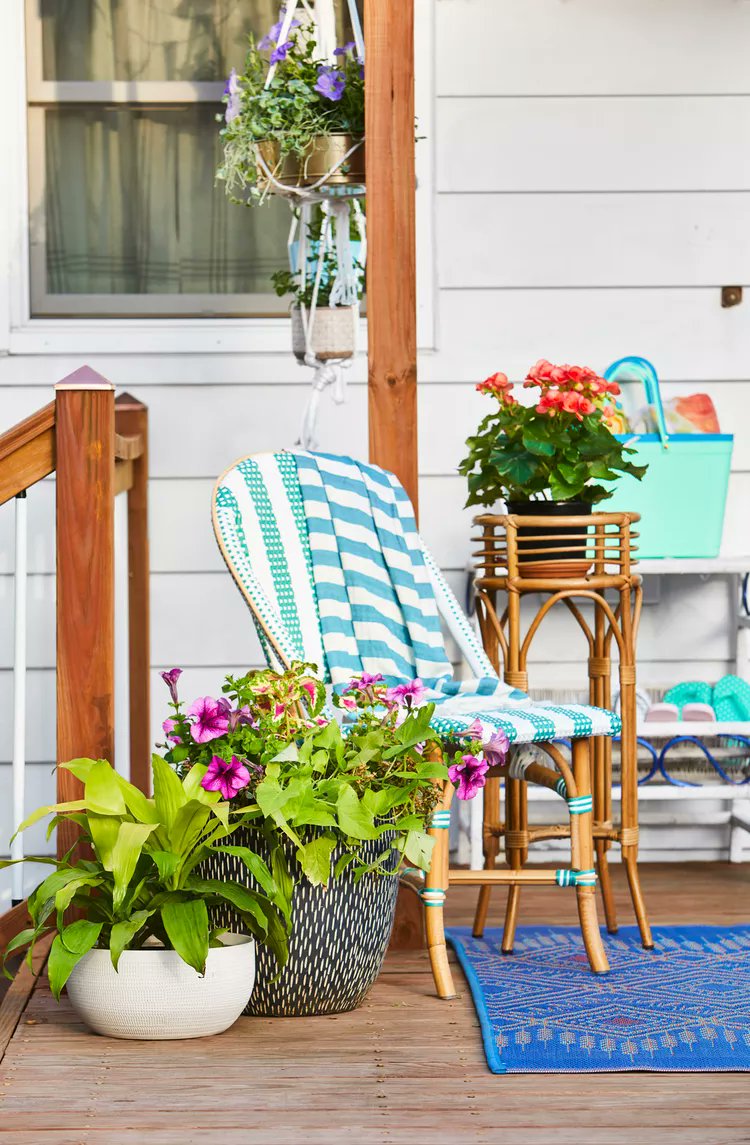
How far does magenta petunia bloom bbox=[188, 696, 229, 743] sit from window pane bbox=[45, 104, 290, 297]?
1.65 meters

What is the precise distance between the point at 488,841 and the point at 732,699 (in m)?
0.91

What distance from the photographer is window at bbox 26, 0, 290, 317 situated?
3.57 meters

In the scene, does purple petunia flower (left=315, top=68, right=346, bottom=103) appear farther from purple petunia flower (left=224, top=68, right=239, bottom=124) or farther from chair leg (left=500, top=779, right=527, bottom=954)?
chair leg (left=500, top=779, right=527, bottom=954)

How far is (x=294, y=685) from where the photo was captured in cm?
229

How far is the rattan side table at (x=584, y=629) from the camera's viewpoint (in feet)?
9.05

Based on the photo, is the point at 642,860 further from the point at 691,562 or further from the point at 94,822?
the point at 94,822

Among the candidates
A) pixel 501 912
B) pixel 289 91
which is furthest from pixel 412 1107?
pixel 289 91

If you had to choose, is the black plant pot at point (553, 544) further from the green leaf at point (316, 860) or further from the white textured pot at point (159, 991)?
the white textured pot at point (159, 991)

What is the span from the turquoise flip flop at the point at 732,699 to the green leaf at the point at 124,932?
6.19 feet

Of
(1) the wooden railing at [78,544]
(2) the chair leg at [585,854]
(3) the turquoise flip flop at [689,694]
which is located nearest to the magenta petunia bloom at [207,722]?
(1) the wooden railing at [78,544]

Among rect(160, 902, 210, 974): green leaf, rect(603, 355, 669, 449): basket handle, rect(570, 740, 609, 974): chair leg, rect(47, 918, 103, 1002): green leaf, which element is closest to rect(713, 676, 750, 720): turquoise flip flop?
rect(603, 355, 669, 449): basket handle

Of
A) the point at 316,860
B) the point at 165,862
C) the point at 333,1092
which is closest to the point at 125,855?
the point at 165,862

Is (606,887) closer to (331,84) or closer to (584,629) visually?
(584,629)

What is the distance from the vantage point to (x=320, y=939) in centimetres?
224
